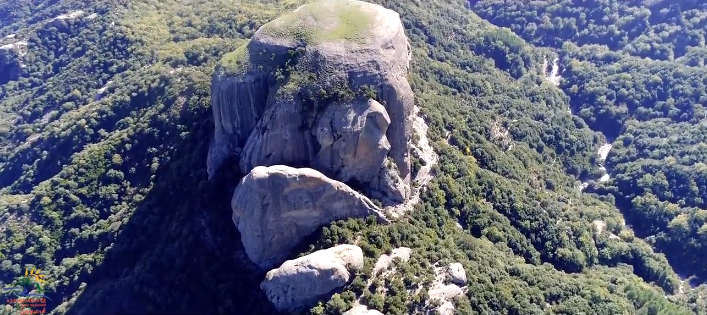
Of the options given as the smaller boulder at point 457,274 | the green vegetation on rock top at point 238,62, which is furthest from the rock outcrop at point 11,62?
the smaller boulder at point 457,274

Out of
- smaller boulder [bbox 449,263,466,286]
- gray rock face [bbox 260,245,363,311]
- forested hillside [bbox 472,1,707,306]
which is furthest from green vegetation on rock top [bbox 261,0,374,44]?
forested hillside [bbox 472,1,707,306]

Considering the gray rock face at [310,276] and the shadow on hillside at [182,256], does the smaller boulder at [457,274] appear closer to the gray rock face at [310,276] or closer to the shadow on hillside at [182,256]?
the gray rock face at [310,276]

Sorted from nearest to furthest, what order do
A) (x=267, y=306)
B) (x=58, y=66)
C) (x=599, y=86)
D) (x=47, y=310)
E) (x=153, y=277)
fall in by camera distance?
(x=267, y=306)
(x=153, y=277)
(x=47, y=310)
(x=58, y=66)
(x=599, y=86)

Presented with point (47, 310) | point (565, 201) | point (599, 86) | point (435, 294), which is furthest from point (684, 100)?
point (47, 310)

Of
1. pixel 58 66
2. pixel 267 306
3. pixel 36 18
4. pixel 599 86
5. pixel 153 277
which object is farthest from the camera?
pixel 36 18

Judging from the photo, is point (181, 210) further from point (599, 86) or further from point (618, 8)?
point (618, 8)

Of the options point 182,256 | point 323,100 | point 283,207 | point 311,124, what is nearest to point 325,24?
point 323,100
